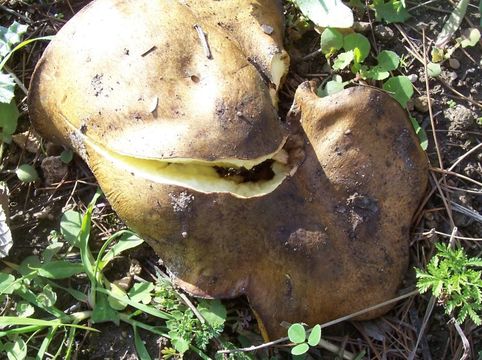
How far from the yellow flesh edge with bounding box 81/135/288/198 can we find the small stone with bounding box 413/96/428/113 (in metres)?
0.88

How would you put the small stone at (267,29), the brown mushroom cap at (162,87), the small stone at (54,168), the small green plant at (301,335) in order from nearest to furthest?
the brown mushroom cap at (162,87) < the small green plant at (301,335) < the small stone at (267,29) < the small stone at (54,168)

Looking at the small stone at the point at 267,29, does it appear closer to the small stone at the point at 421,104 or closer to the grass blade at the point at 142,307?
the small stone at the point at 421,104

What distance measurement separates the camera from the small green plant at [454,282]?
2.41 meters

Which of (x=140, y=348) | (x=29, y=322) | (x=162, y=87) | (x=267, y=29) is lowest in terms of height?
(x=140, y=348)

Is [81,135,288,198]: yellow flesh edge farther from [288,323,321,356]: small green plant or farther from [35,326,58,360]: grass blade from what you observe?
[35,326,58,360]: grass blade

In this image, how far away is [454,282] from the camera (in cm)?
241

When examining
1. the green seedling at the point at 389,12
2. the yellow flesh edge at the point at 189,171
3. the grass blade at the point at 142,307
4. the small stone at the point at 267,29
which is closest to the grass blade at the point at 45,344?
the grass blade at the point at 142,307

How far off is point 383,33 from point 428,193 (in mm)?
830

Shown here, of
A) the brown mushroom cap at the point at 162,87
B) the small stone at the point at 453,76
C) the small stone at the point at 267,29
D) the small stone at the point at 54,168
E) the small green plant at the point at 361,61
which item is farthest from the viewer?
the small stone at the point at 54,168

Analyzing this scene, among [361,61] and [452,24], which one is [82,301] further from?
[452,24]

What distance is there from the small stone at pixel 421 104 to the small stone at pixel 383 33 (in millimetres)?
345

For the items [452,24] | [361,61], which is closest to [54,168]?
[361,61]

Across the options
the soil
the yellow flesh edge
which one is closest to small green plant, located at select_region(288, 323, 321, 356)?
the soil

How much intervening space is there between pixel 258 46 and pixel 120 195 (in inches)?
33.3
